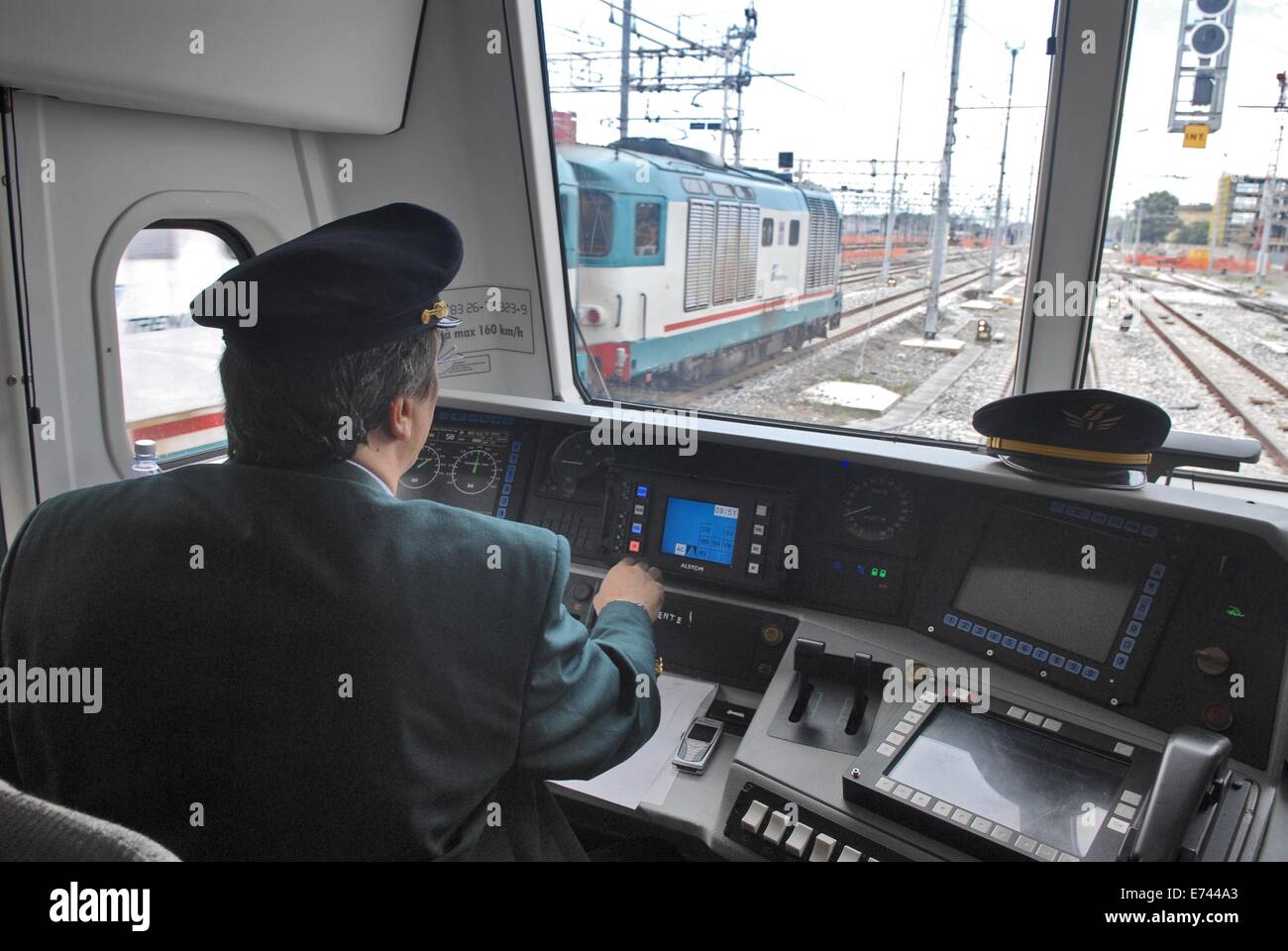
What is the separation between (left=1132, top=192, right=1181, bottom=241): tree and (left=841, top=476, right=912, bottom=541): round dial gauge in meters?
1.00

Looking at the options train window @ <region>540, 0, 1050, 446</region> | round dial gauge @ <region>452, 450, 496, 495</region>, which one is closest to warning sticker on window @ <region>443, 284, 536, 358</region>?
train window @ <region>540, 0, 1050, 446</region>

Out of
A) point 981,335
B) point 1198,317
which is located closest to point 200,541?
point 981,335

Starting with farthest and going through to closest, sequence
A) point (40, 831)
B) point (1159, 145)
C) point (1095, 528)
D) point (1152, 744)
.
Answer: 1. point (1159, 145)
2. point (1095, 528)
3. point (1152, 744)
4. point (40, 831)

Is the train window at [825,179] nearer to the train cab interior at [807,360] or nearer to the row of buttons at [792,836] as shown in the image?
the train cab interior at [807,360]

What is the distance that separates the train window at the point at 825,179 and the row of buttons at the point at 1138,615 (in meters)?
0.85

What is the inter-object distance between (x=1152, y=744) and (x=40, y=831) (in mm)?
1529

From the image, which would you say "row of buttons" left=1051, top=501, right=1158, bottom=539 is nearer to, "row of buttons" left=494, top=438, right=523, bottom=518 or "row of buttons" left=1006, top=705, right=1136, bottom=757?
"row of buttons" left=1006, top=705, right=1136, bottom=757

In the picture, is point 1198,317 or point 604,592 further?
point 1198,317

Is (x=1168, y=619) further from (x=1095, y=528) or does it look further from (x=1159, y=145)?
(x=1159, y=145)

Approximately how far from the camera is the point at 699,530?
206cm

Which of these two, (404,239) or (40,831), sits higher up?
(404,239)

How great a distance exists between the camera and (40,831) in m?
0.78

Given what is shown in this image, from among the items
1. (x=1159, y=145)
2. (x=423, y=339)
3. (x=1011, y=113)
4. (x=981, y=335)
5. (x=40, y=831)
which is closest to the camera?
(x=40, y=831)

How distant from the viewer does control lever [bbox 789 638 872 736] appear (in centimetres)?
167
